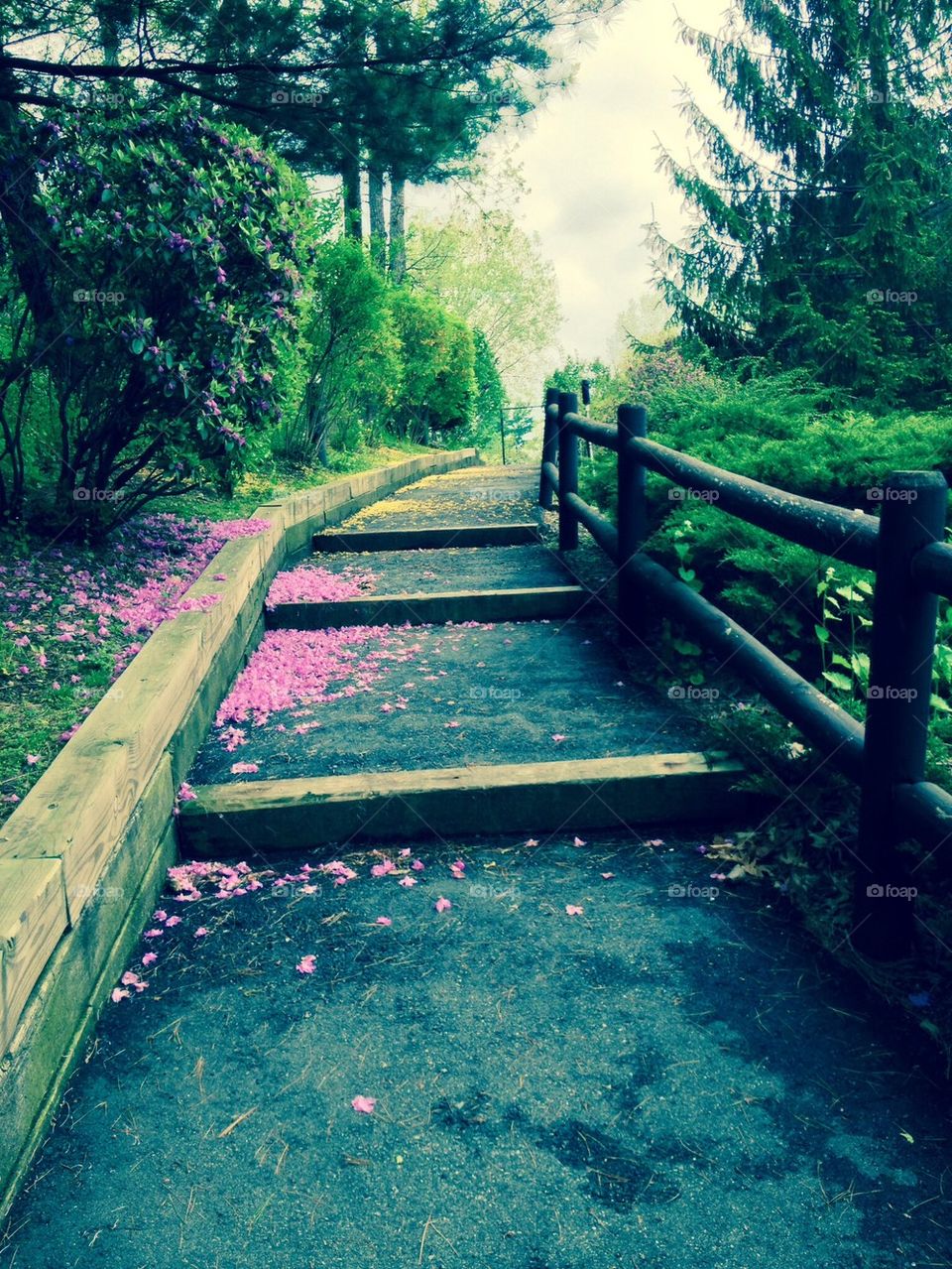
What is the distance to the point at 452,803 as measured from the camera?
297cm

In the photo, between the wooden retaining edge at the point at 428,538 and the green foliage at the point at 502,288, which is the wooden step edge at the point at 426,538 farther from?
the green foliage at the point at 502,288

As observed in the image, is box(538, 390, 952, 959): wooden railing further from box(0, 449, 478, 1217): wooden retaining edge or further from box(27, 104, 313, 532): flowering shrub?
box(27, 104, 313, 532): flowering shrub

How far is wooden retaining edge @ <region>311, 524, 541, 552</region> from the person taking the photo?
23.1 ft

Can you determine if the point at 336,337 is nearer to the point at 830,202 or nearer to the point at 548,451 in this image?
the point at 548,451

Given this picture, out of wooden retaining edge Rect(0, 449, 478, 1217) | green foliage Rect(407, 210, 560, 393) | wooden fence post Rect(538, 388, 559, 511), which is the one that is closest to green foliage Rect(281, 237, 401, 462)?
wooden fence post Rect(538, 388, 559, 511)

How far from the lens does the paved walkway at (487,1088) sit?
159 centimetres

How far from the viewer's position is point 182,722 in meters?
3.25

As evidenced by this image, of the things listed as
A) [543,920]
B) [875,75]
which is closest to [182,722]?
[543,920]

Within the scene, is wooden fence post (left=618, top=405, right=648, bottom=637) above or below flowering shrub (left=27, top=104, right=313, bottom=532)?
below

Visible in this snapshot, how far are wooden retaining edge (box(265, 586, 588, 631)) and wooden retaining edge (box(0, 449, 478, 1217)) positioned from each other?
4.24 feet

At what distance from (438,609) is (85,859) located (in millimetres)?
3272

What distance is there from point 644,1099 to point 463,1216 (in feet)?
1.49

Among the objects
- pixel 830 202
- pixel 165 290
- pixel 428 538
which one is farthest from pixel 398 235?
pixel 165 290

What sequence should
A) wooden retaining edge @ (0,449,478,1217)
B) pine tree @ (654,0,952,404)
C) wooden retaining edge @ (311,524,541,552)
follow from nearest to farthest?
wooden retaining edge @ (0,449,478,1217), wooden retaining edge @ (311,524,541,552), pine tree @ (654,0,952,404)
